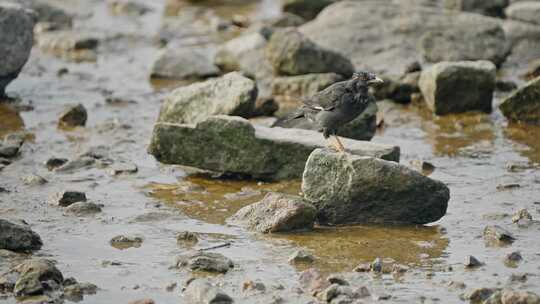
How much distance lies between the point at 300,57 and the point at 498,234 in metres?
6.66

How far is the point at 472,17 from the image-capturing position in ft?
56.4

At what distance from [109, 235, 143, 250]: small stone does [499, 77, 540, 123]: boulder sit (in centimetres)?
606

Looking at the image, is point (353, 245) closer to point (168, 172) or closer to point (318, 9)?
point (168, 172)

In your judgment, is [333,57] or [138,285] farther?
[333,57]

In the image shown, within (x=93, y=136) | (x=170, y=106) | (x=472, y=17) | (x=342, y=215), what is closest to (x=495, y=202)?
(x=342, y=215)

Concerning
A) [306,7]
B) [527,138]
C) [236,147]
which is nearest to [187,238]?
[236,147]

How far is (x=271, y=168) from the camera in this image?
1123cm

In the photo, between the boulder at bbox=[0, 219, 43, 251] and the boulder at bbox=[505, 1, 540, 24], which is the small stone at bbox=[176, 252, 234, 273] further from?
the boulder at bbox=[505, 1, 540, 24]

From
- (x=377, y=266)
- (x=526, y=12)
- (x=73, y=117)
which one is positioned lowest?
(x=73, y=117)

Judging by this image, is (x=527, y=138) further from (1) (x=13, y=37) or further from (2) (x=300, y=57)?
(1) (x=13, y=37)

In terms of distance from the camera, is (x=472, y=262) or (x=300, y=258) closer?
(x=472, y=262)

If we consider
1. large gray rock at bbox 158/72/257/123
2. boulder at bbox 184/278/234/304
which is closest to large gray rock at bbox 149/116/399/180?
large gray rock at bbox 158/72/257/123

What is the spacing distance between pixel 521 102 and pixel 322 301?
267 inches

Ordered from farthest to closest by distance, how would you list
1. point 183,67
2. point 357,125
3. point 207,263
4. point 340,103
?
point 183,67, point 357,125, point 340,103, point 207,263
